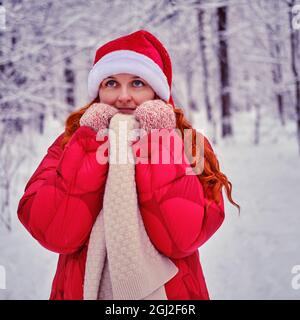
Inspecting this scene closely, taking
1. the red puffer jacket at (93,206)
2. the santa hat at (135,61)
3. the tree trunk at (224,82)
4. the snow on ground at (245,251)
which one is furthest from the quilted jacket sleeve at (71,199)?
the tree trunk at (224,82)

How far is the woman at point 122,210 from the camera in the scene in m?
1.24

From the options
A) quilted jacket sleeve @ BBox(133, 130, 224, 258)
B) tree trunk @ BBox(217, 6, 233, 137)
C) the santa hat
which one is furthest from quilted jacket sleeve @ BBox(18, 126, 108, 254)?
tree trunk @ BBox(217, 6, 233, 137)

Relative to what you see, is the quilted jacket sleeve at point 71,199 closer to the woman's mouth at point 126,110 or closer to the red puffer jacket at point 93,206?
the red puffer jacket at point 93,206

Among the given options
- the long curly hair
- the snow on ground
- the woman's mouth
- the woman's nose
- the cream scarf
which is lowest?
the snow on ground

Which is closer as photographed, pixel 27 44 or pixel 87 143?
pixel 87 143

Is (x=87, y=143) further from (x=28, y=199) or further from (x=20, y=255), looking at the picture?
(x=20, y=255)

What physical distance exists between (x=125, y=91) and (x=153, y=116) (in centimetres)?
19

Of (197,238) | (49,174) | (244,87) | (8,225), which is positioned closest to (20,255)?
(8,225)

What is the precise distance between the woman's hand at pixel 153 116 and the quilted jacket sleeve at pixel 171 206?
0.05 metres

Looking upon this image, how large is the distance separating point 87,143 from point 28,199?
1.06ft

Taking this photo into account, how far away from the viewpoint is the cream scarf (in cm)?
123

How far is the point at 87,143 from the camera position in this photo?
1300mm

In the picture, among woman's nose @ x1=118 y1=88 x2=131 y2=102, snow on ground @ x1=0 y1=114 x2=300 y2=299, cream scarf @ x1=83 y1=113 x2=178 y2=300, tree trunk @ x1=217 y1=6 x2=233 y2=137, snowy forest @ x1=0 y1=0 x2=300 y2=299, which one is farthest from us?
tree trunk @ x1=217 y1=6 x2=233 y2=137

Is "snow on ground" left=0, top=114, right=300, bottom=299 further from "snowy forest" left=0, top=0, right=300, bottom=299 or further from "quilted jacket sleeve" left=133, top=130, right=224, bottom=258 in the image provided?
"quilted jacket sleeve" left=133, top=130, right=224, bottom=258
